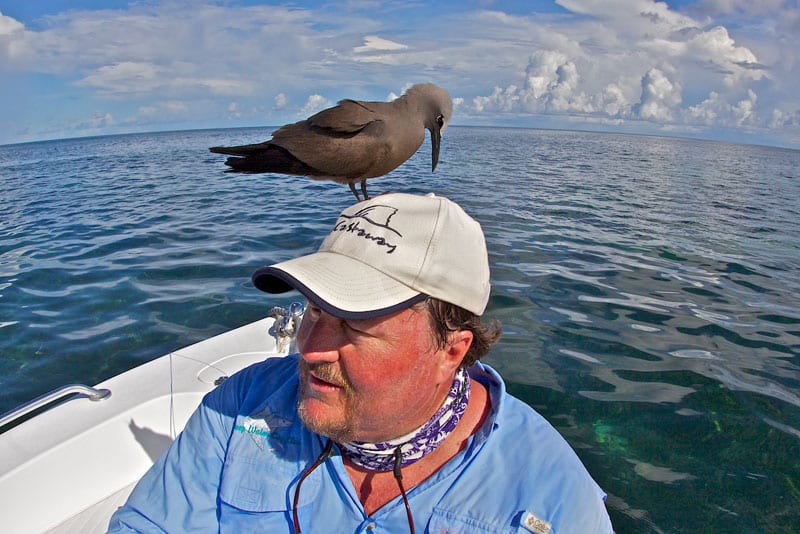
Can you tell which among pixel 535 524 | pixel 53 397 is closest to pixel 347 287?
pixel 535 524

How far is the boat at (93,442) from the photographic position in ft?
7.16

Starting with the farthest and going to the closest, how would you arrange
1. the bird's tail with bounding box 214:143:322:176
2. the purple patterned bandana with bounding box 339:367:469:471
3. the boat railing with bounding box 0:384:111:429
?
the bird's tail with bounding box 214:143:322:176 < the boat railing with bounding box 0:384:111:429 < the purple patterned bandana with bounding box 339:367:469:471

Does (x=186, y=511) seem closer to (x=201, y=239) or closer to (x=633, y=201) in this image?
(x=201, y=239)

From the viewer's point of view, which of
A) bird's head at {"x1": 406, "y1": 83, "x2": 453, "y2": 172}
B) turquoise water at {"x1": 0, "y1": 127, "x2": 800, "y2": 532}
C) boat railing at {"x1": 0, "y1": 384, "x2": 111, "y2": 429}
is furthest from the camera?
bird's head at {"x1": 406, "y1": 83, "x2": 453, "y2": 172}

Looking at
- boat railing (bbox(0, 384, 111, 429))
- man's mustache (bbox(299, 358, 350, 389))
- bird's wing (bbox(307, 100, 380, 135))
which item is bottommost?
boat railing (bbox(0, 384, 111, 429))

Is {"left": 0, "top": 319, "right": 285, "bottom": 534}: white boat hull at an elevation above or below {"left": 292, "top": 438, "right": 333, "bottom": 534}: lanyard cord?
below

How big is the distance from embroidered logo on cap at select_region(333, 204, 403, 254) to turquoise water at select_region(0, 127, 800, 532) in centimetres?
247

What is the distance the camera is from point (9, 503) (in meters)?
2.11

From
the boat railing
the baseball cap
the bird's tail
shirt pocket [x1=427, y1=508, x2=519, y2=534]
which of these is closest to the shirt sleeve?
the baseball cap

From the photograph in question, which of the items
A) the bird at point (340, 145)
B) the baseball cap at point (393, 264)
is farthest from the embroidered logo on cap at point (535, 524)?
the bird at point (340, 145)

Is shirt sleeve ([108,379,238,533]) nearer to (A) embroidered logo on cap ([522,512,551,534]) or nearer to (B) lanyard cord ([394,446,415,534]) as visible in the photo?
(B) lanyard cord ([394,446,415,534])

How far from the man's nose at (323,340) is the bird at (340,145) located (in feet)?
11.8

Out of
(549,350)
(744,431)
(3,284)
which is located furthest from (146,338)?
(744,431)

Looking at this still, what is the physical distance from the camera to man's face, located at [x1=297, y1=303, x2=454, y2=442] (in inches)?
54.3
